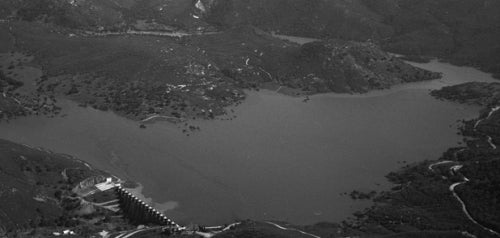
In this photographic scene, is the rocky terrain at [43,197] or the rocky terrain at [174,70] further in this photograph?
the rocky terrain at [174,70]

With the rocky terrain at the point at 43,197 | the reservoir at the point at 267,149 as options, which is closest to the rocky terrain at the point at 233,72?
the rocky terrain at the point at 43,197

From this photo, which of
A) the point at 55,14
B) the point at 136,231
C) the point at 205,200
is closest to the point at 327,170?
the point at 205,200

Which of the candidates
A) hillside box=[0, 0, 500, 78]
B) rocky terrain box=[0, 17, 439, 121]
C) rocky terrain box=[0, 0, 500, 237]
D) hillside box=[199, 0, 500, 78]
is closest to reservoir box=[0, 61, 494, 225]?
rocky terrain box=[0, 0, 500, 237]

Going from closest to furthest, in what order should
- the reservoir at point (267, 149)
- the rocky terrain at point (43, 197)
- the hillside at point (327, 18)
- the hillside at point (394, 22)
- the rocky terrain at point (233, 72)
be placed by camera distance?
the rocky terrain at point (43, 197)
the rocky terrain at point (233, 72)
the reservoir at point (267, 149)
the hillside at point (394, 22)
the hillside at point (327, 18)

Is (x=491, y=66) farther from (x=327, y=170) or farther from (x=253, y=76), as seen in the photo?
(x=327, y=170)

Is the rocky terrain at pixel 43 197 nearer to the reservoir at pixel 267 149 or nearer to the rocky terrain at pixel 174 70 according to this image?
the reservoir at pixel 267 149

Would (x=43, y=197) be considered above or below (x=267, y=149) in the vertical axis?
below

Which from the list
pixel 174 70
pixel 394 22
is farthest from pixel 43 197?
pixel 394 22

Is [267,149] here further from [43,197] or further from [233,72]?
[233,72]

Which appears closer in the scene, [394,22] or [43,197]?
[43,197]

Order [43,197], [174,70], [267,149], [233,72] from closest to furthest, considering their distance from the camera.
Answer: [43,197] → [267,149] → [174,70] → [233,72]
